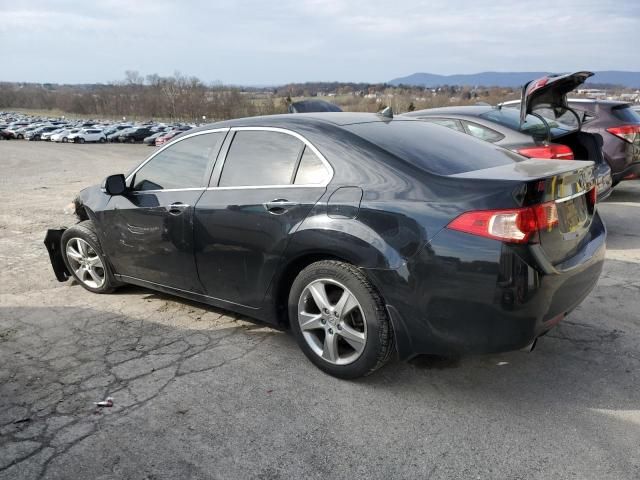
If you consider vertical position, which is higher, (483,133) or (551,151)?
(483,133)

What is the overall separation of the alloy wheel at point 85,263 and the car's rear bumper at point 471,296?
304 cm

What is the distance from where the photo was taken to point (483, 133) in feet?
21.5

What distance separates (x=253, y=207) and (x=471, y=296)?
1547mm

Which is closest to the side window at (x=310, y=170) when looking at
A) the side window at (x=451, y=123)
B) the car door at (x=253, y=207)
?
the car door at (x=253, y=207)

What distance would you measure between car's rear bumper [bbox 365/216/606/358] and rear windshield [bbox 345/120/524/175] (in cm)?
58

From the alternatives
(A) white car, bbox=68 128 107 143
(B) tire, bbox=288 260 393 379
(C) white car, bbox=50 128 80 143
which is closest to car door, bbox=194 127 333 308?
(B) tire, bbox=288 260 393 379

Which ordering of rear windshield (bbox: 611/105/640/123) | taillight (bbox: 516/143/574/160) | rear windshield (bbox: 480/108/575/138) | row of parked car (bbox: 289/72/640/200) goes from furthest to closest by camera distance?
rear windshield (bbox: 611/105/640/123), rear windshield (bbox: 480/108/575/138), taillight (bbox: 516/143/574/160), row of parked car (bbox: 289/72/640/200)

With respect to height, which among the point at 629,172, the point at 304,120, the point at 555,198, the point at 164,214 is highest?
the point at 304,120

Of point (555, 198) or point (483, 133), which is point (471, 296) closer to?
point (555, 198)

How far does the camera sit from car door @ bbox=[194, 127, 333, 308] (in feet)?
11.1

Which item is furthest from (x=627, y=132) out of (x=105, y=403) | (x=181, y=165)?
(x=105, y=403)

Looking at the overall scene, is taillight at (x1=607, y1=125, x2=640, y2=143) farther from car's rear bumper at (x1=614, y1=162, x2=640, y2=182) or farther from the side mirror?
the side mirror

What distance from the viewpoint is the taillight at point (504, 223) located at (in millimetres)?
2686

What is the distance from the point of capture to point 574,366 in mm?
3445
